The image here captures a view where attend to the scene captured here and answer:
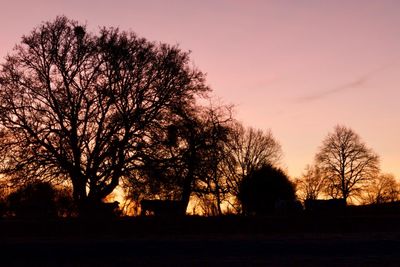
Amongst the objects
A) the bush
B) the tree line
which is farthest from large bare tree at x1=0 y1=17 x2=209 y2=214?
the bush

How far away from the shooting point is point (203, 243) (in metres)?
24.4

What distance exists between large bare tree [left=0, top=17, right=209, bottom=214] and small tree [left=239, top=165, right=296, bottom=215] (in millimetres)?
29124

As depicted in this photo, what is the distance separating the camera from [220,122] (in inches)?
1724

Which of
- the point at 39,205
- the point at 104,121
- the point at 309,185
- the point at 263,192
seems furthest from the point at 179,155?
the point at 309,185

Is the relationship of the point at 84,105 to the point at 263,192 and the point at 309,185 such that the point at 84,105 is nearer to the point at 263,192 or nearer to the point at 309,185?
the point at 263,192

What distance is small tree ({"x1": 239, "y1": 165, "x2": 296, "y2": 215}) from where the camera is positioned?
66.2m

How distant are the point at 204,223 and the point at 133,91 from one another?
11.4 metres

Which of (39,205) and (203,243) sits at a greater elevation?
(39,205)

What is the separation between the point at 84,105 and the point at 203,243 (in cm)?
1750

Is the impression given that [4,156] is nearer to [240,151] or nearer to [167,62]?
[167,62]

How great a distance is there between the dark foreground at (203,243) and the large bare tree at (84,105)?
16.2 feet

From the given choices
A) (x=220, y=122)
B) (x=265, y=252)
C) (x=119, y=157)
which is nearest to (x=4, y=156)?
(x=119, y=157)

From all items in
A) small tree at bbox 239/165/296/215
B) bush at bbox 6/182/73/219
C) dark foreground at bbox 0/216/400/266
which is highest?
small tree at bbox 239/165/296/215

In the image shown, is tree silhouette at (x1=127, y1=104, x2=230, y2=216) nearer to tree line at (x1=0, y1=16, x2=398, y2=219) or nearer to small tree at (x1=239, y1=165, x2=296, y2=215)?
tree line at (x1=0, y1=16, x2=398, y2=219)
